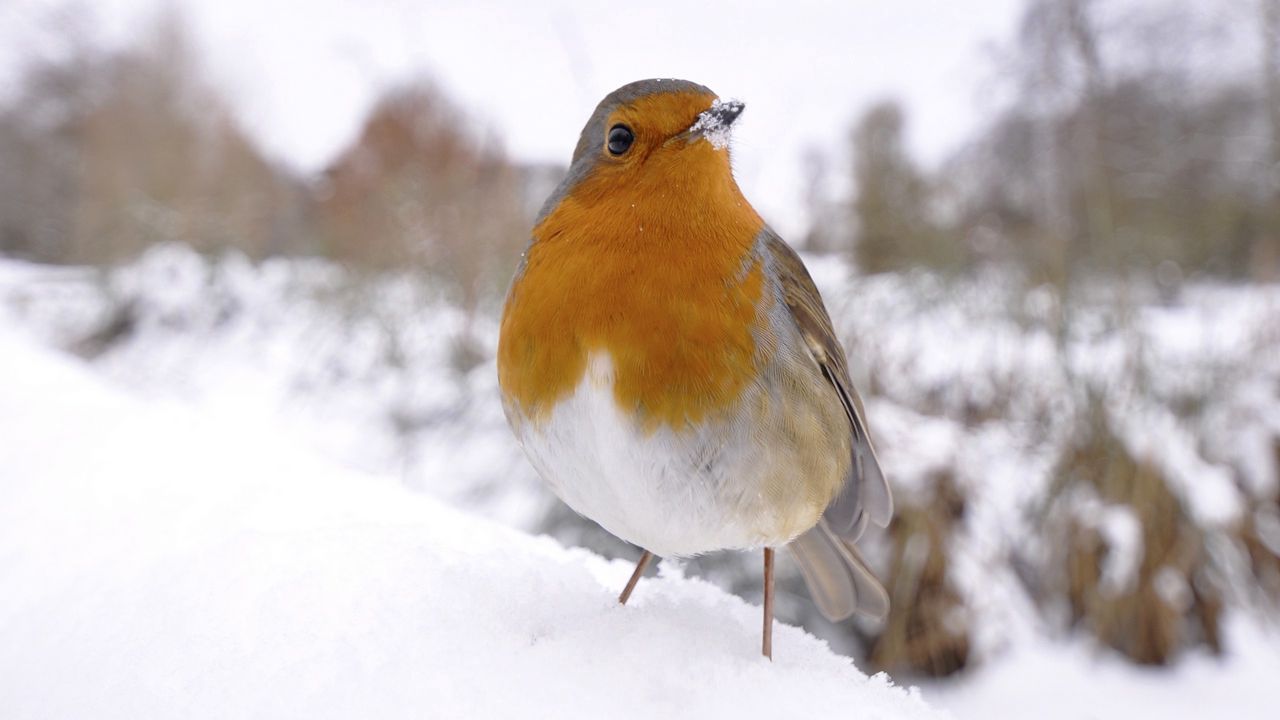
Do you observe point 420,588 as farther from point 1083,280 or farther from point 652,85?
point 1083,280

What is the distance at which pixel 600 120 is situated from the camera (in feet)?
2.50

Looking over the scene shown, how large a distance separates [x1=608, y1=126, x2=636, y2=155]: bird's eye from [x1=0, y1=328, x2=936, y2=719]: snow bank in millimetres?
487

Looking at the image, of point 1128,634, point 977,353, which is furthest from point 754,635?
point 977,353

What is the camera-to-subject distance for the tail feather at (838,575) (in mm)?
959

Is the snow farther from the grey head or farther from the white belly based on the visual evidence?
the grey head

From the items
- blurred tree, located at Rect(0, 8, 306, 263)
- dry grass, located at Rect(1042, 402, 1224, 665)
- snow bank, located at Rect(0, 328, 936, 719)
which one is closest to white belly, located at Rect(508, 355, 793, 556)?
snow bank, located at Rect(0, 328, 936, 719)

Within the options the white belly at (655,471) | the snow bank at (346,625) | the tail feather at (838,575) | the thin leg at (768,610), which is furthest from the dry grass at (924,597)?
the white belly at (655,471)

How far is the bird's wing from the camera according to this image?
769mm

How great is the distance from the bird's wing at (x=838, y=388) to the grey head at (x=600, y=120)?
0.64 ft

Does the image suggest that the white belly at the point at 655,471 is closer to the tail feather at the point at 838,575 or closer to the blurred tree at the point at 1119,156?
the tail feather at the point at 838,575

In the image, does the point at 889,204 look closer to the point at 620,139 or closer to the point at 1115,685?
the point at 1115,685

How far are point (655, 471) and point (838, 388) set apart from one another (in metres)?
0.29

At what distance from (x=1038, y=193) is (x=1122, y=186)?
61cm

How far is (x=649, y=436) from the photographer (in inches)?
25.3
